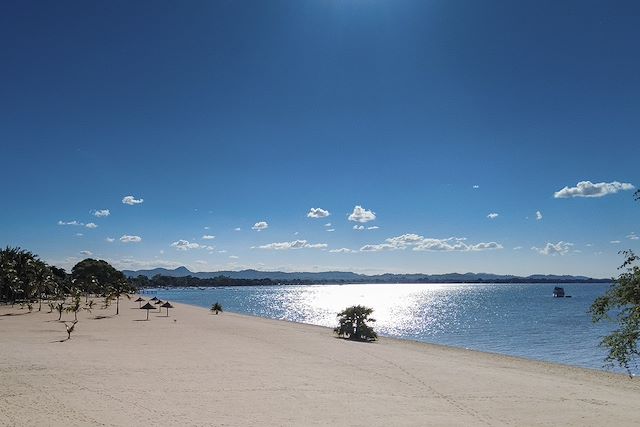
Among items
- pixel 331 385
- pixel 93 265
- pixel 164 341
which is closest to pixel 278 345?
pixel 164 341

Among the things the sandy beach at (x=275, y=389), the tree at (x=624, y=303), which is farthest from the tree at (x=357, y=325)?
the tree at (x=624, y=303)

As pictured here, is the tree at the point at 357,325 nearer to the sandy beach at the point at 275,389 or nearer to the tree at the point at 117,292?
the sandy beach at the point at 275,389

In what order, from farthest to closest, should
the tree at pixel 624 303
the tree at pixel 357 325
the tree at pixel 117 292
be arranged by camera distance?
1. the tree at pixel 117 292
2. the tree at pixel 357 325
3. the tree at pixel 624 303

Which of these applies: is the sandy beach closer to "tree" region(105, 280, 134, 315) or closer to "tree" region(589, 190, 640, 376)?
"tree" region(589, 190, 640, 376)

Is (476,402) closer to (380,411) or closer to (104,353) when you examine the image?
(380,411)

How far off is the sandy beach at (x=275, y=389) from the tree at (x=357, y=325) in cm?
1153

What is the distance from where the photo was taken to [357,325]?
4081 cm

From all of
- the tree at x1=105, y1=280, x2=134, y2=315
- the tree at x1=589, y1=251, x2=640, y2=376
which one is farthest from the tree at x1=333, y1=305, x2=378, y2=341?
the tree at x1=589, y1=251, x2=640, y2=376

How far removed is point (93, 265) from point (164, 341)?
98.0 metres

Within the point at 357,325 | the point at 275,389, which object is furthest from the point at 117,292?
the point at 275,389

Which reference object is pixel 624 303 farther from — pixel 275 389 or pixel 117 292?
pixel 117 292

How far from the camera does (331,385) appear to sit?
705 inches

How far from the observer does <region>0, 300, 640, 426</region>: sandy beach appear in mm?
13281

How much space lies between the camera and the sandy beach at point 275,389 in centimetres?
1328
